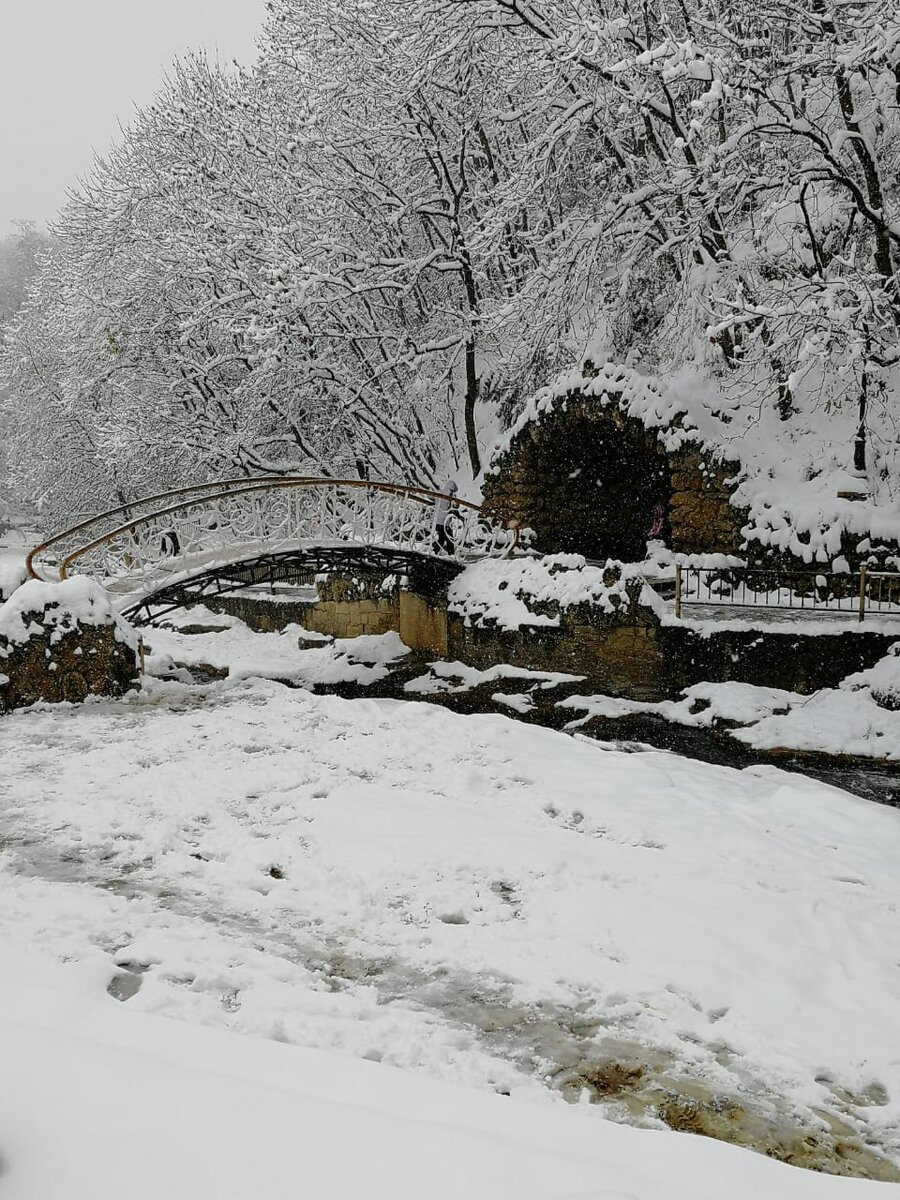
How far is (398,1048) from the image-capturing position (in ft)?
10.8

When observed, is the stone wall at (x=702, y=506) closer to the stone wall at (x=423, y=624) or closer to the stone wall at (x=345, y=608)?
the stone wall at (x=423, y=624)

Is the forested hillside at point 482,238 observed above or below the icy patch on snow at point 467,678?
above

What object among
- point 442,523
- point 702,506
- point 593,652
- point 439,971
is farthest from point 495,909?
point 702,506

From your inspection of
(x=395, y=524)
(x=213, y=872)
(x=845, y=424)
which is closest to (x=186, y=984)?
(x=213, y=872)

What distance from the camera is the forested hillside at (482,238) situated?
12.2 meters

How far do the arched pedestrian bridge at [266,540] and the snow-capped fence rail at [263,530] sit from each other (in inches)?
0.8

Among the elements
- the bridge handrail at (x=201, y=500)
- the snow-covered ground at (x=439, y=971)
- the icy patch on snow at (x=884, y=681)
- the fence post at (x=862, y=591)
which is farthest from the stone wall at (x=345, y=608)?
the snow-covered ground at (x=439, y=971)

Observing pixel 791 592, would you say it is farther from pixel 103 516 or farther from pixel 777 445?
pixel 103 516

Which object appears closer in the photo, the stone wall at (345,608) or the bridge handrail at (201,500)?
the bridge handrail at (201,500)

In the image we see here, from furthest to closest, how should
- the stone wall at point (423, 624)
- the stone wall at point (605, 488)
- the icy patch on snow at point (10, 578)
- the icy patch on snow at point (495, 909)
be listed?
the stone wall at point (423, 624)
the stone wall at point (605, 488)
the icy patch on snow at point (10, 578)
the icy patch on snow at point (495, 909)

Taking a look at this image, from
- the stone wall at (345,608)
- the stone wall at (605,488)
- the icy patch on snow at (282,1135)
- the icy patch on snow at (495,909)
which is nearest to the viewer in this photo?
the icy patch on snow at (282,1135)

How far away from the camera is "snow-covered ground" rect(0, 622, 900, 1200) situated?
2207 mm

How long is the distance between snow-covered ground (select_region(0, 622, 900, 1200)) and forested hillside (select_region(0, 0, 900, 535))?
6.96 meters

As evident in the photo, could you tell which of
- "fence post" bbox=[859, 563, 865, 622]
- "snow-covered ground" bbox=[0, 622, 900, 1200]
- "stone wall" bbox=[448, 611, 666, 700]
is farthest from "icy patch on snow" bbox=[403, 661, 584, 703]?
"snow-covered ground" bbox=[0, 622, 900, 1200]
